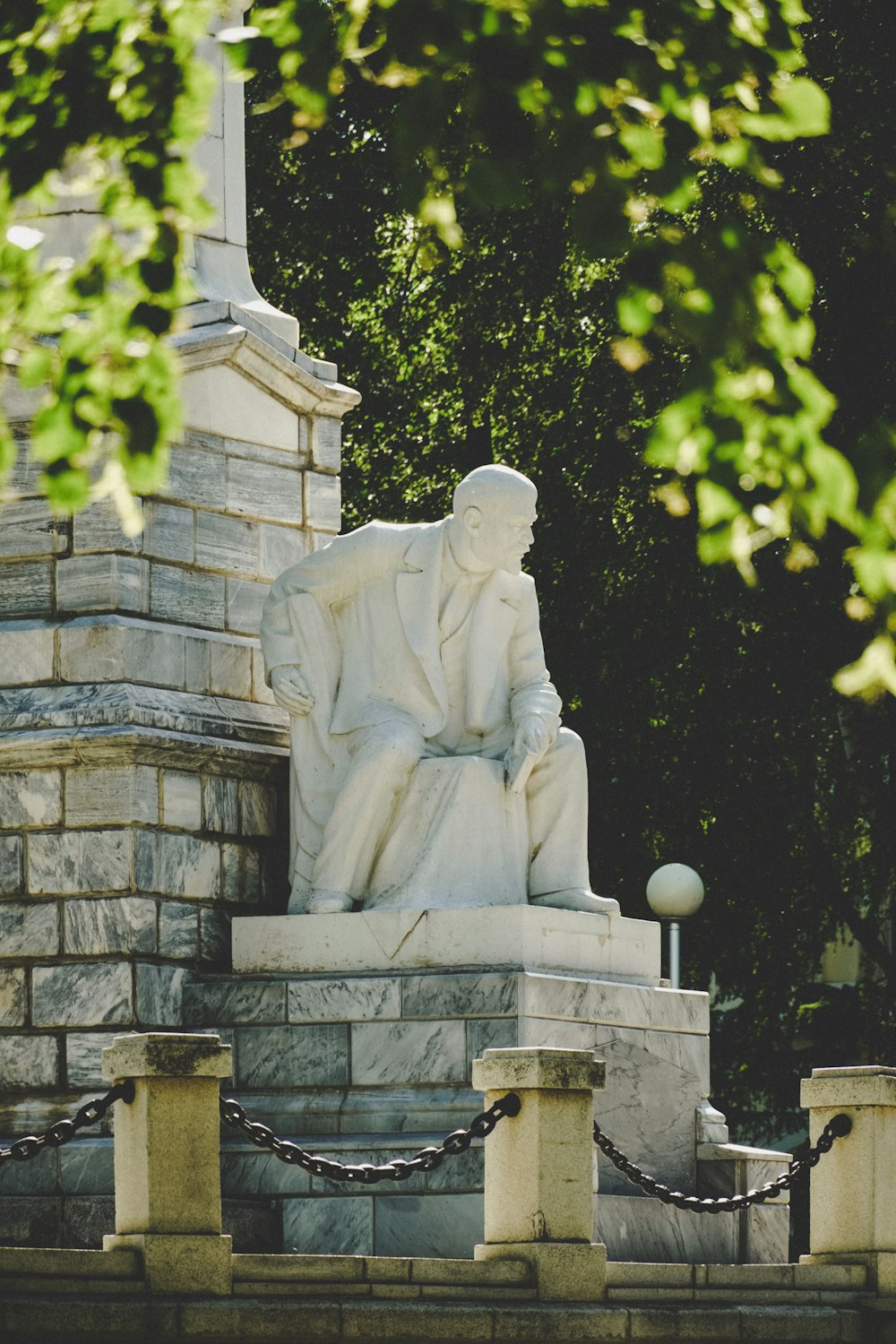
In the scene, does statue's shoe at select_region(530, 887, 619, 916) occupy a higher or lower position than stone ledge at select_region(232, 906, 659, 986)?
higher

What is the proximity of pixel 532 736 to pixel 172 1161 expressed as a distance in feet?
10.5

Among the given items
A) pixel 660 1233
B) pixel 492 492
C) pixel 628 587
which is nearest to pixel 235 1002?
pixel 660 1233

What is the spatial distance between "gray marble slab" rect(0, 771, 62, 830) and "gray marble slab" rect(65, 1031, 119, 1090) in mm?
957

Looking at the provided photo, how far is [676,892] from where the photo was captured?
17312 mm

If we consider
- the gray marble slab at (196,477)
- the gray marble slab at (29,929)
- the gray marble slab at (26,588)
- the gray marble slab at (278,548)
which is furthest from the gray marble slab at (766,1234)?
the gray marble slab at (26,588)

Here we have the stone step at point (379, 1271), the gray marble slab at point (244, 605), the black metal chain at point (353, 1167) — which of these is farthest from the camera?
the gray marble slab at point (244, 605)

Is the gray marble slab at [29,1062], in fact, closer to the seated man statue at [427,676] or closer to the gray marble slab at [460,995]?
the seated man statue at [427,676]

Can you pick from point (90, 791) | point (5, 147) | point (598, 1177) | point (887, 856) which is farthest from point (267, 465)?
point (887, 856)

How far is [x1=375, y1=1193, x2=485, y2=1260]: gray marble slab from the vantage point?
11398mm

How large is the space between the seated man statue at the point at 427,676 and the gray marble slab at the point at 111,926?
70 centimetres

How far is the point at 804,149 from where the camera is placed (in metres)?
18.7

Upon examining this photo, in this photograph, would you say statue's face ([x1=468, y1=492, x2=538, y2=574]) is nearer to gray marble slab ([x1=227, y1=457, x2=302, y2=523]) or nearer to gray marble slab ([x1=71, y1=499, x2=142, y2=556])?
gray marble slab ([x1=227, y1=457, x2=302, y2=523])

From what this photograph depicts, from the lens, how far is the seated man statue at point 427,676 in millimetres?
12656

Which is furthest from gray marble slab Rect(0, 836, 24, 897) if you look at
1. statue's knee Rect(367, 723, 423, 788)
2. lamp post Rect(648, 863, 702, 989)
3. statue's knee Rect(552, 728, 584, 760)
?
lamp post Rect(648, 863, 702, 989)
